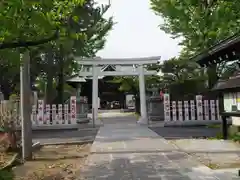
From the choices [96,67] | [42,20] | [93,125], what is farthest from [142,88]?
[42,20]

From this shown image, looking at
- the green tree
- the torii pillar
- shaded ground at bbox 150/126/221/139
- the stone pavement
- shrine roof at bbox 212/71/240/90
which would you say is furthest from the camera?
the torii pillar

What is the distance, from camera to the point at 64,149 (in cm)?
1238

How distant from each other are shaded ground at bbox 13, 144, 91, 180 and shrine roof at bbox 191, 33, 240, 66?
439 centimetres

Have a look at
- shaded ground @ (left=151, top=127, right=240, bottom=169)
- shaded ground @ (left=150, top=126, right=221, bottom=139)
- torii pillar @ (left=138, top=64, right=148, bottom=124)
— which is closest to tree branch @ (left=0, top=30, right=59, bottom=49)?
shaded ground @ (left=151, top=127, right=240, bottom=169)

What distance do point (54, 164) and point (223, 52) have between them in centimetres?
529

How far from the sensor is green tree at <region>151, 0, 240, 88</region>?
1672 centimetres

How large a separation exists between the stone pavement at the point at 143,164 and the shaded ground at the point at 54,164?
1.09 feet

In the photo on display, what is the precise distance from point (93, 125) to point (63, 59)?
5863mm

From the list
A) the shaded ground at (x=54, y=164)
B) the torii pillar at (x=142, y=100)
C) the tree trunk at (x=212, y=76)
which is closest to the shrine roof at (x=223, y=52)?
the shaded ground at (x=54, y=164)

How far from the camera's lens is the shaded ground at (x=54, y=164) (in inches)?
306

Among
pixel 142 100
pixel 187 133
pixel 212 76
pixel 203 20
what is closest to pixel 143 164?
pixel 187 133

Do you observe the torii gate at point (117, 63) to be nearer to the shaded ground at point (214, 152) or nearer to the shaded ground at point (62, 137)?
the shaded ground at point (62, 137)

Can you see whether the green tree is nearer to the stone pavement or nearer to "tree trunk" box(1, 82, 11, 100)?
the stone pavement

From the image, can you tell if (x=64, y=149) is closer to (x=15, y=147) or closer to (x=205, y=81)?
(x=15, y=147)
